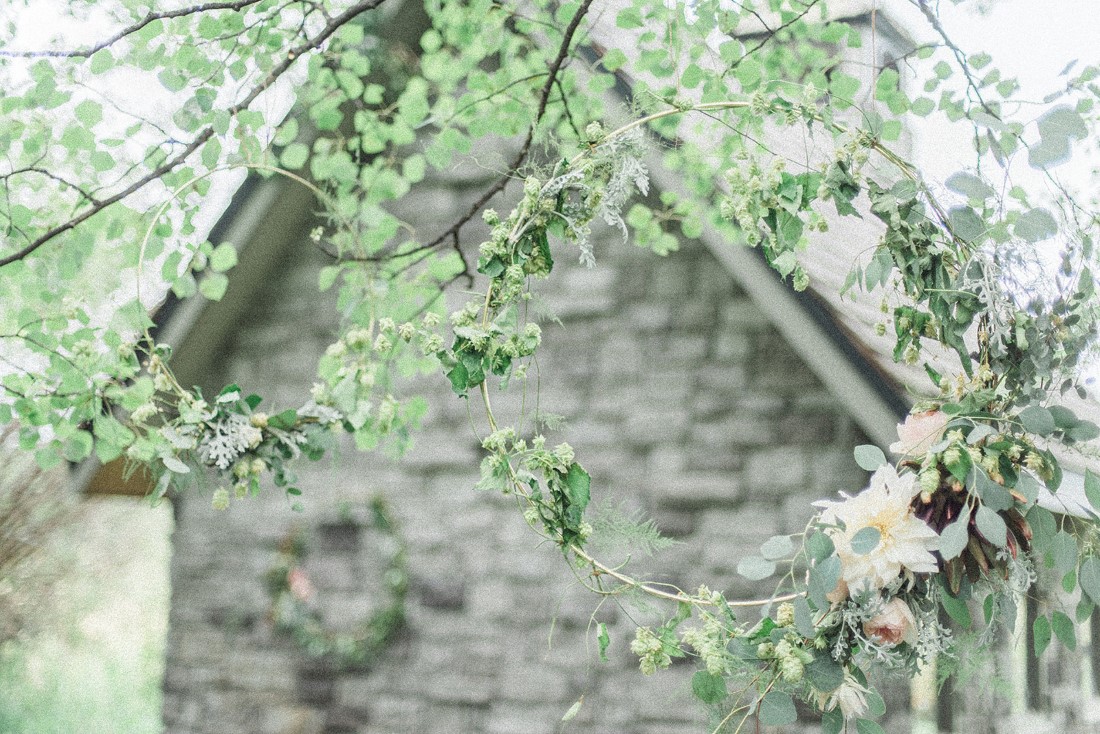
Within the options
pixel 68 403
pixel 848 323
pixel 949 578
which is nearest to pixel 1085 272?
pixel 949 578

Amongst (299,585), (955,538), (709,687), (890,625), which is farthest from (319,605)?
(955,538)

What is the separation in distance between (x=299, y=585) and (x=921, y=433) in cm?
346

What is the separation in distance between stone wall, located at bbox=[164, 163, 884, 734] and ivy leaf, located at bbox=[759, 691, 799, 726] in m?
1.82

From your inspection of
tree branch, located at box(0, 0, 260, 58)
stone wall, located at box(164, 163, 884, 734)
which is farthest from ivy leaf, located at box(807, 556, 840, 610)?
tree branch, located at box(0, 0, 260, 58)

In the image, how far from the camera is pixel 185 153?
2395mm

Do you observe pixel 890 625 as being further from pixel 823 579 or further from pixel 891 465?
pixel 891 465

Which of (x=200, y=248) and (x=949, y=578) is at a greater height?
(x=200, y=248)

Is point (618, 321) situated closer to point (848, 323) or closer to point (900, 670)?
Result: point (848, 323)

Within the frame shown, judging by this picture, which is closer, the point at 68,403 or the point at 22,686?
the point at 68,403

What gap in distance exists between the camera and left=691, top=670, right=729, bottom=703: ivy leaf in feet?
4.78

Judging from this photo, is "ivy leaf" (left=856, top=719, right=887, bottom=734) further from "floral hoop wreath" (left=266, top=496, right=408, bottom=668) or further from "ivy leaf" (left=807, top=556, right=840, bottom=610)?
"floral hoop wreath" (left=266, top=496, right=408, bottom=668)

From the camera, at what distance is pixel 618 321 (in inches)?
149

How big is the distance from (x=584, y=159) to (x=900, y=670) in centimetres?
102

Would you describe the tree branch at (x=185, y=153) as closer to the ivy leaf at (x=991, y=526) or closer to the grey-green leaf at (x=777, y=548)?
the grey-green leaf at (x=777, y=548)
